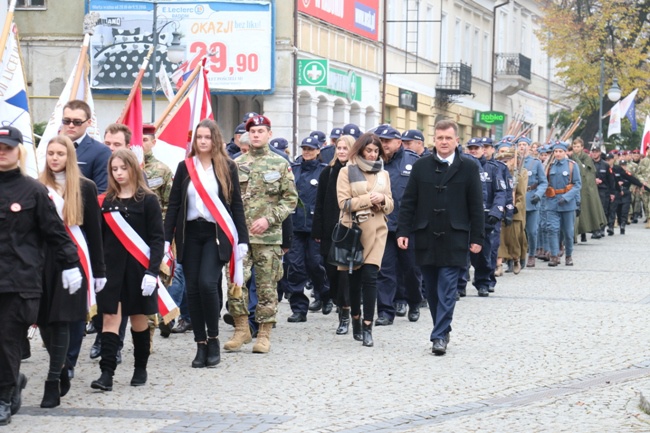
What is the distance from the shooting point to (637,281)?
1877 centimetres

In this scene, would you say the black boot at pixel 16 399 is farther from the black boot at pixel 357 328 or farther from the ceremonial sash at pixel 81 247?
the black boot at pixel 357 328

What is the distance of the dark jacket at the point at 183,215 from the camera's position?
34.2 ft

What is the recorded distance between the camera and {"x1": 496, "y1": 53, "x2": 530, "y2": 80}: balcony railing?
59.6 metres

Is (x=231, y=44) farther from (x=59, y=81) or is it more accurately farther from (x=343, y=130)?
(x=343, y=130)

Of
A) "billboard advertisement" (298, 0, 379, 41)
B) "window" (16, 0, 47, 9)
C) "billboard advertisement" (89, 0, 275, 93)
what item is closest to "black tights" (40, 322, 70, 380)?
"billboard advertisement" (89, 0, 275, 93)

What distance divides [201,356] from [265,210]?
5.33 feet

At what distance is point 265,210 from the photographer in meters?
11.6

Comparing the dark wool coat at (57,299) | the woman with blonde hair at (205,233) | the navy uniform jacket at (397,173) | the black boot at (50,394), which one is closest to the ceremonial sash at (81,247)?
the dark wool coat at (57,299)

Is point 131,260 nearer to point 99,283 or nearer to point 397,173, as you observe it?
point 99,283

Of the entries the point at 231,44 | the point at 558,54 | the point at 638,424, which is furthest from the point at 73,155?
the point at 558,54

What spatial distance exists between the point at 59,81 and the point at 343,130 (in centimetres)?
2464

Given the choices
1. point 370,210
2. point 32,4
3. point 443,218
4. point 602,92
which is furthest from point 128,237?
point 602,92

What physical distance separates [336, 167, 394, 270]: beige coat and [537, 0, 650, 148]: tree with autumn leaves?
38686 mm

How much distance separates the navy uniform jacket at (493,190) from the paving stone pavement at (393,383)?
3.13 m
